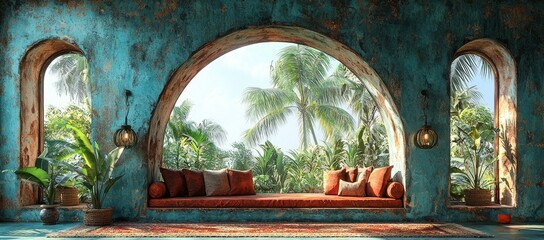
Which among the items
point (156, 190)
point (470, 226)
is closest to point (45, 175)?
point (156, 190)

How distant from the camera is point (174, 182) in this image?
912cm

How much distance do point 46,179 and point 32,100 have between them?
57.1 inches

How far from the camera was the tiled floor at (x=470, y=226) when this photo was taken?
7.40 m

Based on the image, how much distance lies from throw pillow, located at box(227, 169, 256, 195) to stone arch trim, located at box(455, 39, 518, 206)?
3.75m

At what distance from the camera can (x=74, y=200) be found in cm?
926

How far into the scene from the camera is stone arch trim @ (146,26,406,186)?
29.7ft

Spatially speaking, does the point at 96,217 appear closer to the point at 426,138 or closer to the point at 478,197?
the point at 426,138

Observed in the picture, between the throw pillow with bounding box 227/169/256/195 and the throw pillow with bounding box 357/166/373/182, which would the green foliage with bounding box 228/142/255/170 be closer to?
the throw pillow with bounding box 227/169/256/195

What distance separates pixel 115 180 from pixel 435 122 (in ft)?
15.2

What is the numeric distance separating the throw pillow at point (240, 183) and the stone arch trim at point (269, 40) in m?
1.16

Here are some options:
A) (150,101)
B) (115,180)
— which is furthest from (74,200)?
(150,101)

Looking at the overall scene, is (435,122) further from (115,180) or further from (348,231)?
(115,180)

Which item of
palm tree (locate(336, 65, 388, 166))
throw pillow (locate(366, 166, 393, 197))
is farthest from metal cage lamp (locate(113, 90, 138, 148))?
palm tree (locate(336, 65, 388, 166))

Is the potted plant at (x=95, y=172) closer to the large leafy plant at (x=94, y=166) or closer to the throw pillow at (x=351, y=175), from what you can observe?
the large leafy plant at (x=94, y=166)
